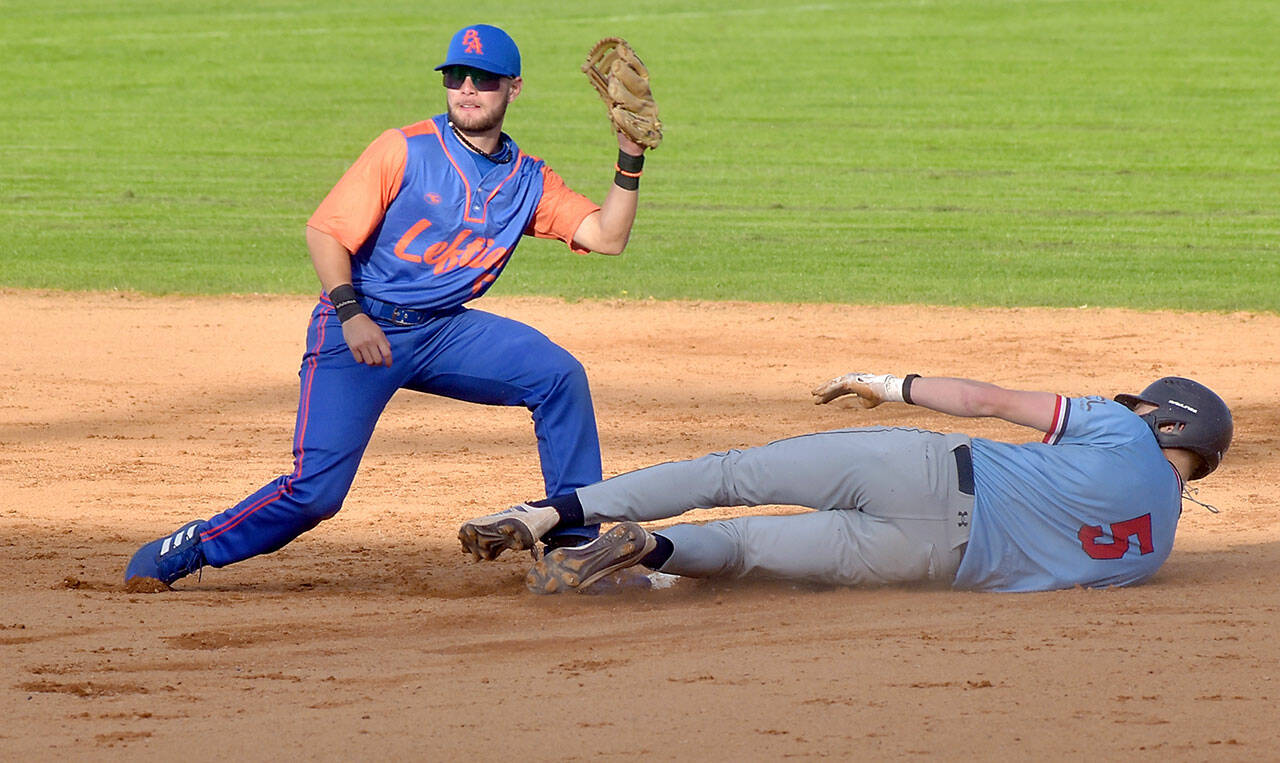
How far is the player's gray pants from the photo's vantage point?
493cm

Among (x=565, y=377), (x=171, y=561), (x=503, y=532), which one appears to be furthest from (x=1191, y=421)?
(x=171, y=561)

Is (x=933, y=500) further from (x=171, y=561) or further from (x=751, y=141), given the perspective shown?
(x=751, y=141)

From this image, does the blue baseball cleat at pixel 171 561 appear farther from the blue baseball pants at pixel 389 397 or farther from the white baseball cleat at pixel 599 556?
the white baseball cleat at pixel 599 556

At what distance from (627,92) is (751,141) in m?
16.7

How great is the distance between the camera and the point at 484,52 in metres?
5.50

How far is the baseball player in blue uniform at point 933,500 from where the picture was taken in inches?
193

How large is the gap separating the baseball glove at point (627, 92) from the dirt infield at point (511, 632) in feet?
5.22

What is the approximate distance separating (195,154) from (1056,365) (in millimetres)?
14336

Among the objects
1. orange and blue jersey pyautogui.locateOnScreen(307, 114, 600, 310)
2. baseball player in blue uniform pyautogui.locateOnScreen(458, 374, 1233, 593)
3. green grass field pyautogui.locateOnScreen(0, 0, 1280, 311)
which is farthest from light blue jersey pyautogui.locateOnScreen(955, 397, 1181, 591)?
green grass field pyautogui.locateOnScreen(0, 0, 1280, 311)

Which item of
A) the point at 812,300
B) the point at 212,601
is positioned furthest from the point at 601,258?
the point at 212,601

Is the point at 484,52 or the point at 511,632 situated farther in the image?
the point at 484,52

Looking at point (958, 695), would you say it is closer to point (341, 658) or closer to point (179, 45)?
point (341, 658)

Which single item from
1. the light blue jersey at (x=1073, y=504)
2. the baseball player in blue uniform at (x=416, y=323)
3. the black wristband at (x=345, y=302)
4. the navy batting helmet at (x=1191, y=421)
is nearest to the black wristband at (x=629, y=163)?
the baseball player in blue uniform at (x=416, y=323)

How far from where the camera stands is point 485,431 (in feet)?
28.9
